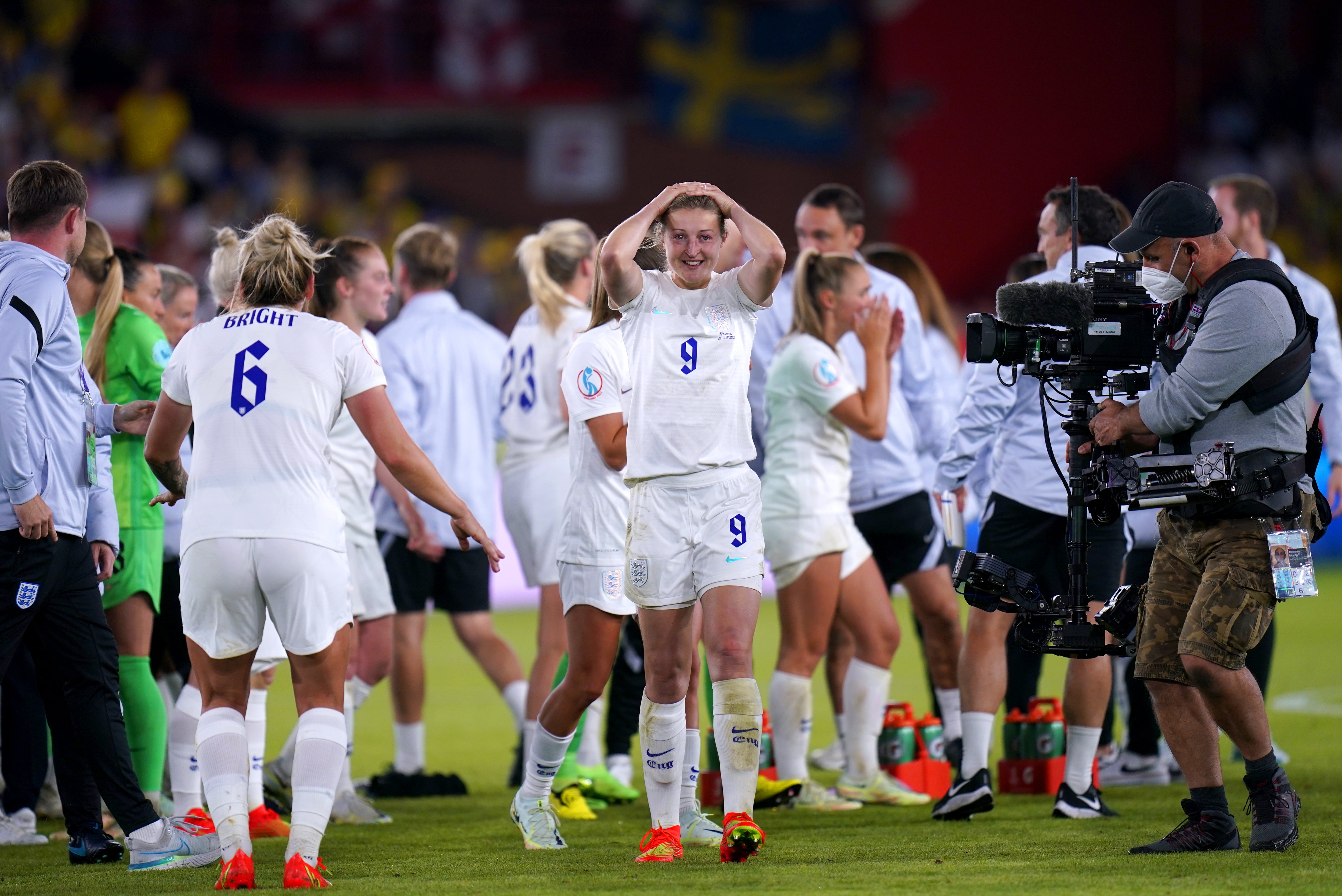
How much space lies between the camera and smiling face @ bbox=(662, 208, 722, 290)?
5.09 metres

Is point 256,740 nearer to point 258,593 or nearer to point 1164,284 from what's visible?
point 258,593

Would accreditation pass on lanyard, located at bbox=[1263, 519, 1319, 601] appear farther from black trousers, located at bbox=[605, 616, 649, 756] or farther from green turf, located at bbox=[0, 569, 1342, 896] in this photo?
black trousers, located at bbox=[605, 616, 649, 756]

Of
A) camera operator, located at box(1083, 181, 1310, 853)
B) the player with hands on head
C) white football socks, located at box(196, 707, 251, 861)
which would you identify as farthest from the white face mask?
white football socks, located at box(196, 707, 251, 861)

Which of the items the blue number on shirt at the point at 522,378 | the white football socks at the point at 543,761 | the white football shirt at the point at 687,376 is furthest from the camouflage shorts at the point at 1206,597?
the blue number on shirt at the point at 522,378

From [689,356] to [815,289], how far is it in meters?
1.43

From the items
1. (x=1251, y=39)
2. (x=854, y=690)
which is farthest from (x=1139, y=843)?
(x=1251, y=39)

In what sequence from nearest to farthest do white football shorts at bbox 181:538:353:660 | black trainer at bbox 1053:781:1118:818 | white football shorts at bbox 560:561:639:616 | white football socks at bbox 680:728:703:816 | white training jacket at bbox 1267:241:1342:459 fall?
white football shorts at bbox 181:538:353:660
white football shorts at bbox 560:561:639:616
white football socks at bbox 680:728:703:816
black trainer at bbox 1053:781:1118:818
white training jacket at bbox 1267:241:1342:459

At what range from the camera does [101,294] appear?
5855 millimetres

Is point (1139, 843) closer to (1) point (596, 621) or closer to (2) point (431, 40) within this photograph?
(1) point (596, 621)

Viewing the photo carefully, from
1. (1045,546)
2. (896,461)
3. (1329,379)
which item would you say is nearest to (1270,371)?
(1045,546)

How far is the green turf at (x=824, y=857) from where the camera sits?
4551mm

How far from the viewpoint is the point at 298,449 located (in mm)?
4551

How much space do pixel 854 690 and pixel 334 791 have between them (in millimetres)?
2459

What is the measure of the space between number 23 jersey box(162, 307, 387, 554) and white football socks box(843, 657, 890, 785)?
2.55 metres
